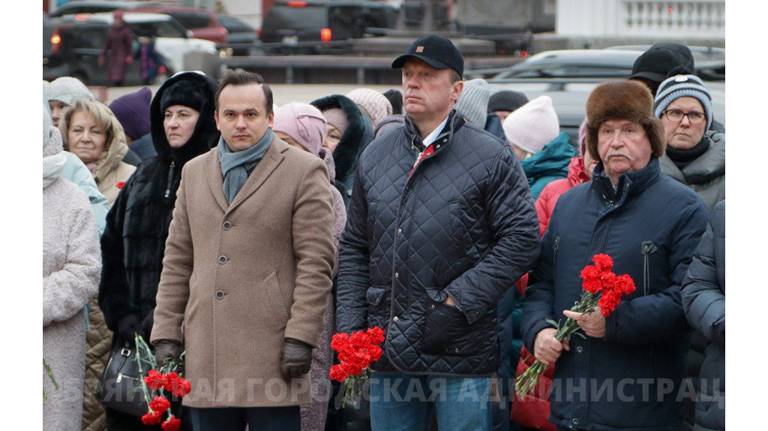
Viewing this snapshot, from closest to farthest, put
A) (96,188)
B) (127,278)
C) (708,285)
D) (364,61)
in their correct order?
1. (708,285)
2. (127,278)
3. (96,188)
4. (364,61)

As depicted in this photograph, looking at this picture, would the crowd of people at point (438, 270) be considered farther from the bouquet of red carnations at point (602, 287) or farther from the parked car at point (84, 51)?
the parked car at point (84, 51)

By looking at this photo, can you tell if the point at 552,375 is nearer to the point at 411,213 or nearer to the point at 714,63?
the point at 411,213

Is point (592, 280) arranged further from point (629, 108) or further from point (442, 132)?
point (442, 132)

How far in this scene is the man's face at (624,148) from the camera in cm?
582

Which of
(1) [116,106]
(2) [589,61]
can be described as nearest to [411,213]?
(1) [116,106]

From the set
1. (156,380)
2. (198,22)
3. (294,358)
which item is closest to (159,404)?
(156,380)

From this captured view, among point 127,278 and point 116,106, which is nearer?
point 127,278

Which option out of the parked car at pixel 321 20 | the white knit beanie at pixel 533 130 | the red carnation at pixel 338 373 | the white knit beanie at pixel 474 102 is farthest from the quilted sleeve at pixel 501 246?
the parked car at pixel 321 20

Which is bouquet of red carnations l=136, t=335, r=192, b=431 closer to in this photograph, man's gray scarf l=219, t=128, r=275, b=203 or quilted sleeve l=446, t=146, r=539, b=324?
man's gray scarf l=219, t=128, r=275, b=203

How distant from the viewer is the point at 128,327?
689 cm

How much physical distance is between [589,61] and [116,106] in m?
4.20

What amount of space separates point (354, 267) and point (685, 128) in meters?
1.72

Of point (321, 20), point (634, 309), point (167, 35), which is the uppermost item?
point (321, 20)

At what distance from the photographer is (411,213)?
19.2 feet
